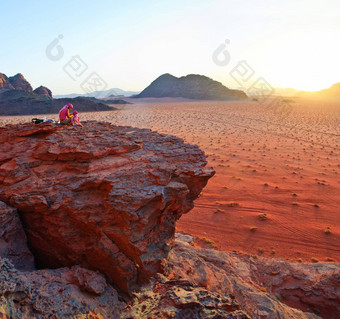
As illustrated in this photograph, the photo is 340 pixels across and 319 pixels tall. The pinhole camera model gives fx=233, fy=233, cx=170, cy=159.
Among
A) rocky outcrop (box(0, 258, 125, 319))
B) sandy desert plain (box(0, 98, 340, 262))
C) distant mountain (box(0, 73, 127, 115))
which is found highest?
distant mountain (box(0, 73, 127, 115))

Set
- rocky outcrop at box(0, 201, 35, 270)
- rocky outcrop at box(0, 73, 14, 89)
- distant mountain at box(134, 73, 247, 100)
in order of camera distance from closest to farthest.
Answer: rocky outcrop at box(0, 201, 35, 270), rocky outcrop at box(0, 73, 14, 89), distant mountain at box(134, 73, 247, 100)

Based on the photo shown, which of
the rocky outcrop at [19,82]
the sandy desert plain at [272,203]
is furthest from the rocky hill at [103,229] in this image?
the rocky outcrop at [19,82]

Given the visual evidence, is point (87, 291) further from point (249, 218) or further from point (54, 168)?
point (249, 218)

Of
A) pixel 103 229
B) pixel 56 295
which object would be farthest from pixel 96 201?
pixel 56 295

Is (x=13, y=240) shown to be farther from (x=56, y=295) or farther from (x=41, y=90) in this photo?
(x=41, y=90)

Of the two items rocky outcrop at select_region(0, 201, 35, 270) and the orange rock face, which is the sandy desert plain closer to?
the orange rock face

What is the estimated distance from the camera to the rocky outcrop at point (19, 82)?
59.4 m

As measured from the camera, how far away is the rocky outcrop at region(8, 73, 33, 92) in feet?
195

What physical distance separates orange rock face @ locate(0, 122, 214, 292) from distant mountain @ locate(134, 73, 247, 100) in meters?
72.2

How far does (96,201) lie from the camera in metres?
4.11

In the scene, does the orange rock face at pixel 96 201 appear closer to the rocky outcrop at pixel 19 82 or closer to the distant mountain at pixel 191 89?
the rocky outcrop at pixel 19 82

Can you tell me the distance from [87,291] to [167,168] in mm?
2407

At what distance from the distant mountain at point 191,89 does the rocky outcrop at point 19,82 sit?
3701 centimetres

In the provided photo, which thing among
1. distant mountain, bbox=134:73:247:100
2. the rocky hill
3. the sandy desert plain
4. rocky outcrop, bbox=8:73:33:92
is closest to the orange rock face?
the rocky hill
